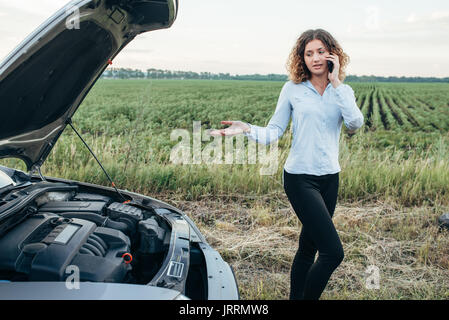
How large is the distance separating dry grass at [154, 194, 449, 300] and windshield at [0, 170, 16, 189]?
1869 millimetres

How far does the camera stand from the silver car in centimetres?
158

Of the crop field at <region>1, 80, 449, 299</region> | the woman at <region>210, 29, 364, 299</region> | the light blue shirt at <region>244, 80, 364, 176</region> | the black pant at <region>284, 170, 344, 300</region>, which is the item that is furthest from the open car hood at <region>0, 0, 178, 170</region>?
the crop field at <region>1, 80, 449, 299</region>

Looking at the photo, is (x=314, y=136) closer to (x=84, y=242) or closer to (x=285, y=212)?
(x=84, y=242)

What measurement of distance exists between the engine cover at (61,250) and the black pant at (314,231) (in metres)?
1.06

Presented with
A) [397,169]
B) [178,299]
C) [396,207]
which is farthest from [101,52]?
[397,169]

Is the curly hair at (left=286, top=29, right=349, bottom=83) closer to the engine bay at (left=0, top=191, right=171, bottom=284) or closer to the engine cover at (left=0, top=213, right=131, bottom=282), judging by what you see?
the engine bay at (left=0, top=191, right=171, bottom=284)

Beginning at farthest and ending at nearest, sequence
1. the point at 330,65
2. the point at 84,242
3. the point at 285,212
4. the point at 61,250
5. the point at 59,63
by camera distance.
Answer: the point at 285,212 → the point at 330,65 → the point at 59,63 → the point at 84,242 → the point at 61,250

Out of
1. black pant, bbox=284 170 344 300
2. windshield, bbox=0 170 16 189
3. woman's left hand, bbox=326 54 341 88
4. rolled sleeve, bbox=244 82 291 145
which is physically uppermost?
woman's left hand, bbox=326 54 341 88

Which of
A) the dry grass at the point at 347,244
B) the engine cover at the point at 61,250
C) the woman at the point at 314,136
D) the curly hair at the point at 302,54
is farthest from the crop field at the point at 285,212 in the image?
the curly hair at the point at 302,54

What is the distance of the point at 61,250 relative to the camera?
5.40ft

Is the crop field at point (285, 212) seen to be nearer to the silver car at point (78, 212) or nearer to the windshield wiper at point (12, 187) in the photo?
the silver car at point (78, 212)

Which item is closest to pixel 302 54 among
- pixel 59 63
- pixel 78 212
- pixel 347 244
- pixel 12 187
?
pixel 59 63

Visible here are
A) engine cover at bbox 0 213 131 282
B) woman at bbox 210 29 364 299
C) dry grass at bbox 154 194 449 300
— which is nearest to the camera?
engine cover at bbox 0 213 131 282

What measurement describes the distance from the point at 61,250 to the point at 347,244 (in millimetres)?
3007
